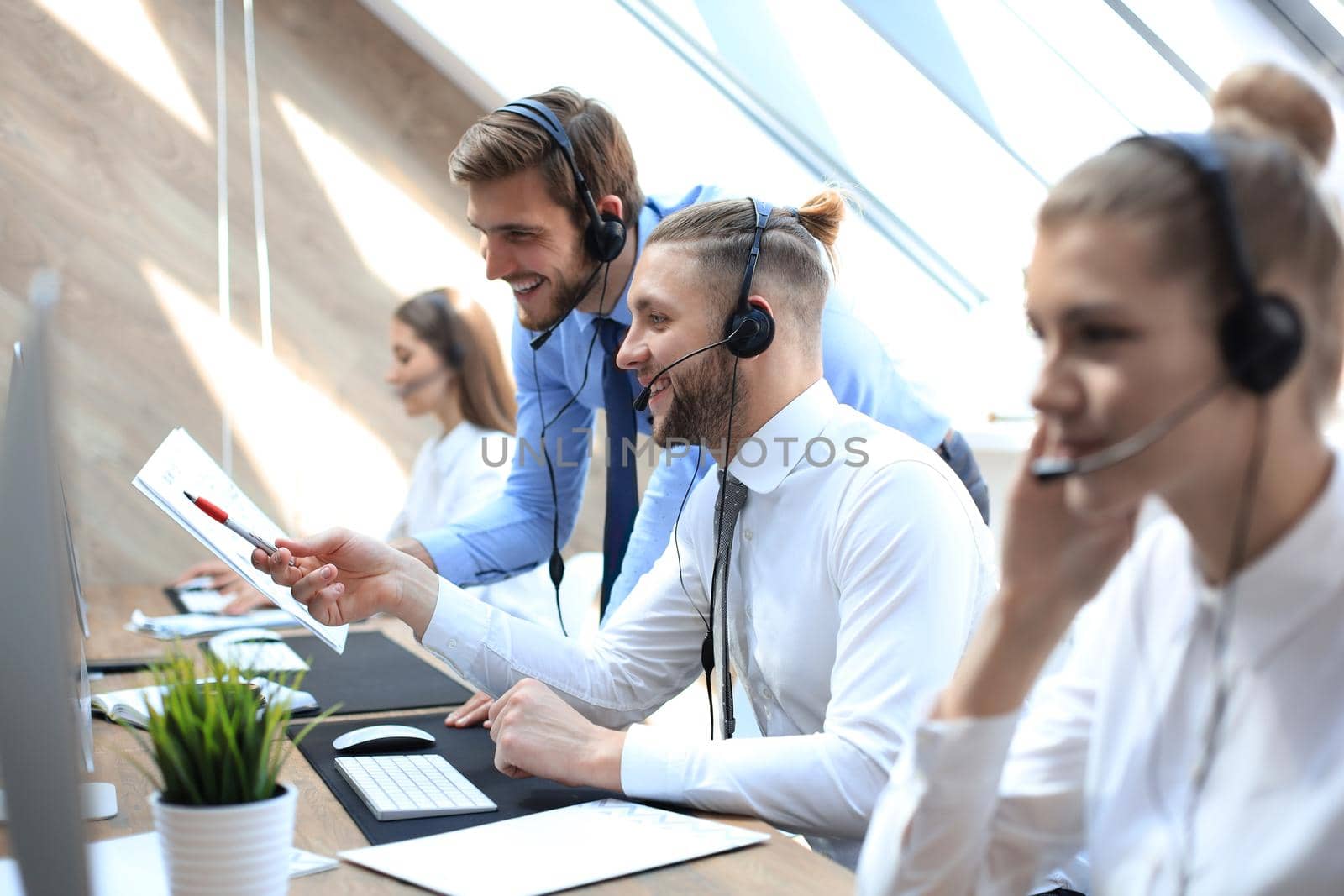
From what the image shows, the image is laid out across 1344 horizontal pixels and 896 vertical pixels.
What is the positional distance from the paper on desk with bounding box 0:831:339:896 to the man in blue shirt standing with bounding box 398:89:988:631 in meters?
0.89

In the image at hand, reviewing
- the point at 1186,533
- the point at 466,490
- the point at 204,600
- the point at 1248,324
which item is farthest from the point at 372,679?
the point at 1248,324

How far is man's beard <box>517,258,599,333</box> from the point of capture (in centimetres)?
204

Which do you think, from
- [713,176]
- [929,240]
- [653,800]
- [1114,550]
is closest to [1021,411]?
[929,240]

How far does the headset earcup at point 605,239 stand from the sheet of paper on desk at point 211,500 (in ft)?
2.26

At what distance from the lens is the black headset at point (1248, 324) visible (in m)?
0.72

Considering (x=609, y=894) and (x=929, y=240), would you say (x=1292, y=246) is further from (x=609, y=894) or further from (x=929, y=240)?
(x=929, y=240)

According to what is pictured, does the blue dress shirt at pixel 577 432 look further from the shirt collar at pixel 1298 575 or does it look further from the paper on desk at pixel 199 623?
the shirt collar at pixel 1298 575

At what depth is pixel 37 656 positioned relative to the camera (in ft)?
2.24

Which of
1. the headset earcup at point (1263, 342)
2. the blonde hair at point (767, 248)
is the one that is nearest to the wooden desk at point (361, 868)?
the headset earcup at point (1263, 342)

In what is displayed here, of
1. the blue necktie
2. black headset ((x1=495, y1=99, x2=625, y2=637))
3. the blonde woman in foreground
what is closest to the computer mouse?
black headset ((x1=495, y1=99, x2=625, y2=637))

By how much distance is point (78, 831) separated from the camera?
669mm

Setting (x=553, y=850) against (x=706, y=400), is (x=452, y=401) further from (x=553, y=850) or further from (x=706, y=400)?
(x=553, y=850)

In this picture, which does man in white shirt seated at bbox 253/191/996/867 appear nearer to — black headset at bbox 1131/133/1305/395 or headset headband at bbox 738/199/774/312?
headset headband at bbox 738/199/774/312

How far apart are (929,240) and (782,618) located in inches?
91.8
